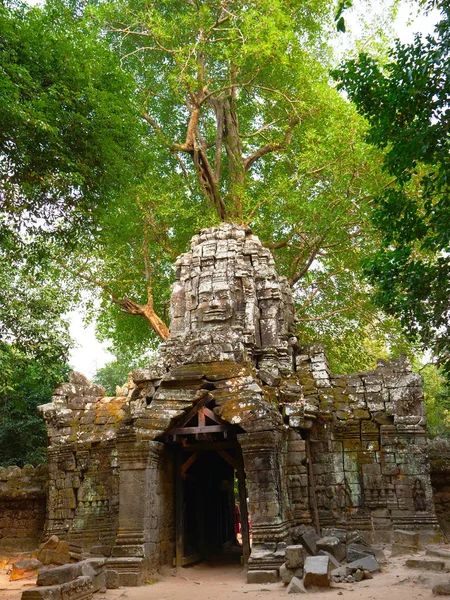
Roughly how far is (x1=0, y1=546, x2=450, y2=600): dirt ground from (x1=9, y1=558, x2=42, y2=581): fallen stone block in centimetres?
15

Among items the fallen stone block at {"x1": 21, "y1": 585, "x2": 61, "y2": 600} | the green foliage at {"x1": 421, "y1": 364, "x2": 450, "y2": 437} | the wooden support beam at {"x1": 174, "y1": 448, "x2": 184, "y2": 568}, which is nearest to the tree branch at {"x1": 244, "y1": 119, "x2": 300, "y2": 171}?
the green foliage at {"x1": 421, "y1": 364, "x2": 450, "y2": 437}

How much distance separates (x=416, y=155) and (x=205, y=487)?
Answer: 8.70 meters

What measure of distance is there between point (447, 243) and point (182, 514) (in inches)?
273

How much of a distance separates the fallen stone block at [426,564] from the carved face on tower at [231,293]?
17.6 feet

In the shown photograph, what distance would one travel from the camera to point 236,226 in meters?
15.5

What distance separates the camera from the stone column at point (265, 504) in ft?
28.5

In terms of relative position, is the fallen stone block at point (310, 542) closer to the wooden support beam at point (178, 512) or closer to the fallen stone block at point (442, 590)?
the wooden support beam at point (178, 512)

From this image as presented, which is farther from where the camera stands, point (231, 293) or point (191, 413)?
point (231, 293)

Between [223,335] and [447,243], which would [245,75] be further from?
[447,243]

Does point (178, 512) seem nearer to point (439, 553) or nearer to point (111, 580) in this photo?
point (111, 580)

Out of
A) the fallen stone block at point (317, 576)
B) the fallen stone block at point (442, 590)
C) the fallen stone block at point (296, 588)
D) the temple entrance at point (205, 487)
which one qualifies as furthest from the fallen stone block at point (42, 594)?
the fallen stone block at point (442, 590)

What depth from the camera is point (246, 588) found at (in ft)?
27.3

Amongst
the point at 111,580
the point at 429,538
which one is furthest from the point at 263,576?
the point at 429,538

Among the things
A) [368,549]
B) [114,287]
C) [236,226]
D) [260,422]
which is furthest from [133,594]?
[114,287]
